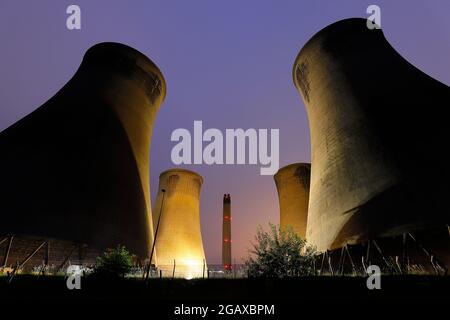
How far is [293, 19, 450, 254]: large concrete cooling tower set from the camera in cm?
1334

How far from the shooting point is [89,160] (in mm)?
19359

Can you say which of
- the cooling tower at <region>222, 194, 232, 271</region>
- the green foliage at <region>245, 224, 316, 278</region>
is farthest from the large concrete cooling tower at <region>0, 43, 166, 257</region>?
the cooling tower at <region>222, 194, 232, 271</region>

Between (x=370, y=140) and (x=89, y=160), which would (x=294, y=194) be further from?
(x=89, y=160)

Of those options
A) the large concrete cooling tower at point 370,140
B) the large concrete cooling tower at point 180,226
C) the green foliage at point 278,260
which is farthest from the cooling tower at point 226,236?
the green foliage at point 278,260

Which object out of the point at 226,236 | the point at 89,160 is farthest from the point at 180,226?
the point at 226,236

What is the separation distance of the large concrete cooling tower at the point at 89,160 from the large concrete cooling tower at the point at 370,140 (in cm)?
1069

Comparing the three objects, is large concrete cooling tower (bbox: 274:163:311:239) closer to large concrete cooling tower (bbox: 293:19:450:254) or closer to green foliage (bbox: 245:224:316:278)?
large concrete cooling tower (bbox: 293:19:450:254)

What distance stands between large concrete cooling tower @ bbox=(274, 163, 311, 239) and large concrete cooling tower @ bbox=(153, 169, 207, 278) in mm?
9137

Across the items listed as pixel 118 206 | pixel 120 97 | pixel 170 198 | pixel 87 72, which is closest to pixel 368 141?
pixel 118 206

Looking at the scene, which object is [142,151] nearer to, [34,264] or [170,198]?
[34,264]

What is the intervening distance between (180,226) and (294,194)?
1206 centimetres

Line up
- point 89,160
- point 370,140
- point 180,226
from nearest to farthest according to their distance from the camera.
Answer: point 370,140 → point 89,160 → point 180,226

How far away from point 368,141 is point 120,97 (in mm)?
15618
